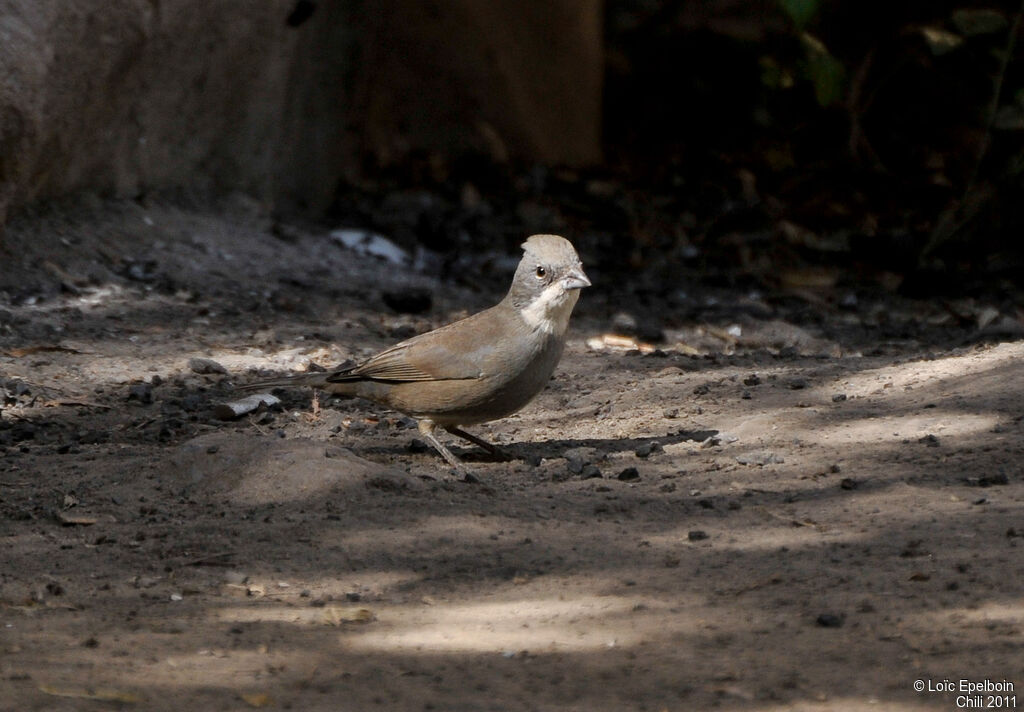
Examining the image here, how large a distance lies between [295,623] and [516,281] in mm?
1808

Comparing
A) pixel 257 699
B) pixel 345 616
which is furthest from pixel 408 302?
pixel 257 699

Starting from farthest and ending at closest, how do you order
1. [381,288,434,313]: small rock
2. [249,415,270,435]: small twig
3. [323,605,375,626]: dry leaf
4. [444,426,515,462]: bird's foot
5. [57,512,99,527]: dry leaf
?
[381,288,434,313]: small rock → [249,415,270,435]: small twig → [444,426,515,462]: bird's foot → [57,512,99,527]: dry leaf → [323,605,375,626]: dry leaf

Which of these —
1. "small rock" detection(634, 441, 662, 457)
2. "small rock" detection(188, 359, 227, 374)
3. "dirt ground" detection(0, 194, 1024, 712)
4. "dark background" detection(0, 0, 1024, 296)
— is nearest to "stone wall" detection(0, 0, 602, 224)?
"dark background" detection(0, 0, 1024, 296)

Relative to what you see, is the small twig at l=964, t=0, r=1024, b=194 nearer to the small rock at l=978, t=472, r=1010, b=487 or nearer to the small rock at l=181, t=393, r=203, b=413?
the small rock at l=978, t=472, r=1010, b=487

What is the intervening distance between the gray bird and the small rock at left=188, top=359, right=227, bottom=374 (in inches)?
49.0

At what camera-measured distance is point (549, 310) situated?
457 centimetres

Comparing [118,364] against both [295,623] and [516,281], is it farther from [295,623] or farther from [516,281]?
[295,623]

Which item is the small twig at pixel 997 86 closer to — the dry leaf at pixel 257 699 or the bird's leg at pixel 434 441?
the bird's leg at pixel 434 441

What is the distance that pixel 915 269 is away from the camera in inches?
328

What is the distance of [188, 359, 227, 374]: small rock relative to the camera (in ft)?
19.0

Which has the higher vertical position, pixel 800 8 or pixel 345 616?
pixel 800 8

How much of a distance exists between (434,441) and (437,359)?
1.03ft

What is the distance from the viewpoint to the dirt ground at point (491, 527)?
9.48ft

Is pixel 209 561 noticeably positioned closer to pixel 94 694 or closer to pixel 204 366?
pixel 94 694
